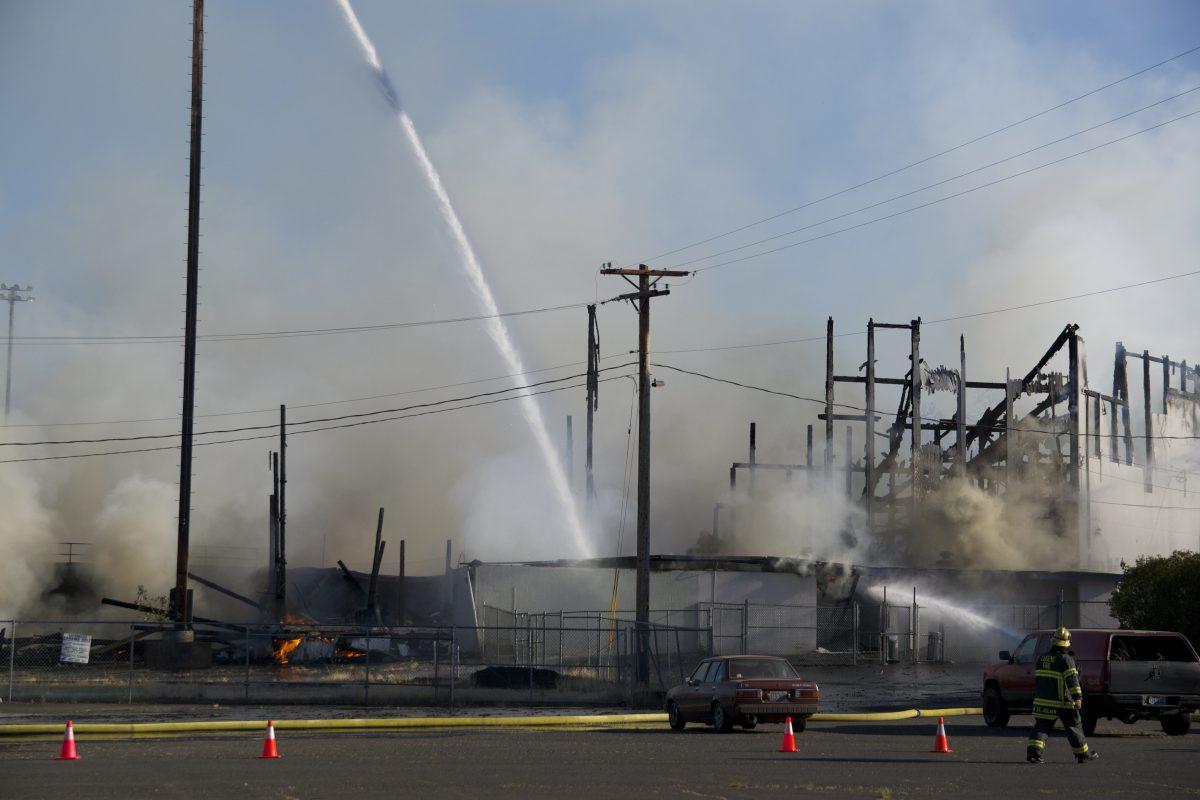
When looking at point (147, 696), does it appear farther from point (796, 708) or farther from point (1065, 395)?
point (1065, 395)

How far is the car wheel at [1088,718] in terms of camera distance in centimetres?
2238

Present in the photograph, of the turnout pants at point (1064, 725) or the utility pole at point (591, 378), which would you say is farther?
the utility pole at point (591, 378)

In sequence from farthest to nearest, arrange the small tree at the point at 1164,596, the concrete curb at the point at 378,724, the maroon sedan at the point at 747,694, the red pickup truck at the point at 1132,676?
the small tree at the point at 1164,596
the concrete curb at the point at 378,724
the maroon sedan at the point at 747,694
the red pickup truck at the point at 1132,676

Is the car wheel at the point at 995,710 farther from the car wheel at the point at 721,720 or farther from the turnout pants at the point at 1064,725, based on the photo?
the turnout pants at the point at 1064,725

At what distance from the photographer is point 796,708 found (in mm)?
23188

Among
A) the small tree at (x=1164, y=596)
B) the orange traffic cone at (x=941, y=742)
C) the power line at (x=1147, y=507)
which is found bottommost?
the orange traffic cone at (x=941, y=742)

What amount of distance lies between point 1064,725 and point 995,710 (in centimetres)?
683

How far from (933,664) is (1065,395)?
20.5 m

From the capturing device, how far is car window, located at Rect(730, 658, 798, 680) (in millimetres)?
23656

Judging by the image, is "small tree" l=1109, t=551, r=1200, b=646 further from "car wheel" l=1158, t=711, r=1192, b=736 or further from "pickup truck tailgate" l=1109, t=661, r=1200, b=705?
"pickup truck tailgate" l=1109, t=661, r=1200, b=705

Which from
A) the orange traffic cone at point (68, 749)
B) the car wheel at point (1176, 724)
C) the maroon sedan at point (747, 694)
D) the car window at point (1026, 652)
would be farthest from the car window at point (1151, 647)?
the orange traffic cone at point (68, 749)

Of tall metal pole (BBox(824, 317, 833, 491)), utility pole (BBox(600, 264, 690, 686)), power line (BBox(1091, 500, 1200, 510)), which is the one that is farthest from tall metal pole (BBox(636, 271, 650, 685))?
power line (BBox(1091, 500, 1200, 510))

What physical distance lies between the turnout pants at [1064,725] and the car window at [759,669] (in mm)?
6144

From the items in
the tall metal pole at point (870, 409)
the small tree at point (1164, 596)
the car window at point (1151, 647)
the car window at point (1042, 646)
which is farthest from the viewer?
the tall metal pole at point (870, 409)
